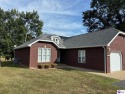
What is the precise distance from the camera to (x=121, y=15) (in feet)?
126

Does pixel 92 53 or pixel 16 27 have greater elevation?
pixel 16 27

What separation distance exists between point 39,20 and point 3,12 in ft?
36.0

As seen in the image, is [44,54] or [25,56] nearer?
[44,54]

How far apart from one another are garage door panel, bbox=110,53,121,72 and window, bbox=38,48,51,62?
825 cm

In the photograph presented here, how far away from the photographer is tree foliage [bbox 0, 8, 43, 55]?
4188 cm

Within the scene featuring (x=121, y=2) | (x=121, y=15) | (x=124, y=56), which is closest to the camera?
(x=124, y=56)

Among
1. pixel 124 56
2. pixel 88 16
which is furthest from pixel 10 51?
pixel 124 56

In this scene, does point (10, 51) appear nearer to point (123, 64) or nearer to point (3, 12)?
point (3, 12)

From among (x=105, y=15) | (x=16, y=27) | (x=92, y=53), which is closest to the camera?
(x=92, y=53)

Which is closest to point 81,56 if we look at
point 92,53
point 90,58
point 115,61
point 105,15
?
point 90,58

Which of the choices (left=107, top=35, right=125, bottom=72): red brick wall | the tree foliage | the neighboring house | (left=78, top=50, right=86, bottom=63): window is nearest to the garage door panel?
the neighboring house

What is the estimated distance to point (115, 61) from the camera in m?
18.6

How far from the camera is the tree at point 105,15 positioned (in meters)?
37.6

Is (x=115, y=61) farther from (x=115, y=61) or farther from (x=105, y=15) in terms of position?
(x=105, y=15)
